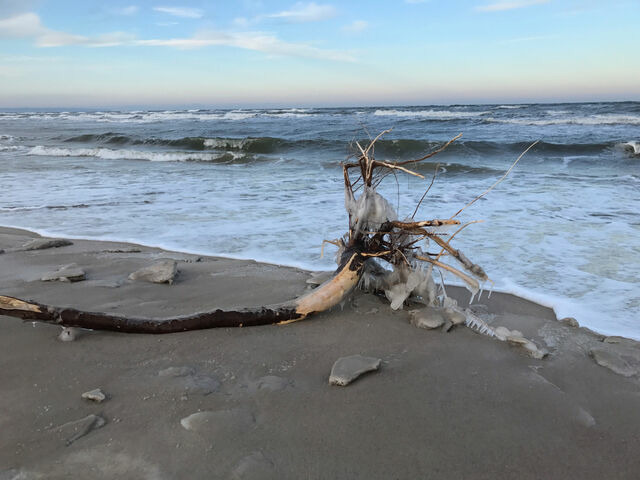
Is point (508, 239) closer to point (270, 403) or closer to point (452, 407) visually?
point (452, 407)

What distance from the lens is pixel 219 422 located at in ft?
5.74

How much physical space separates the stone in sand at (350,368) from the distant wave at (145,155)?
13.0m

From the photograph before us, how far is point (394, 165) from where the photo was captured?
8.48ft

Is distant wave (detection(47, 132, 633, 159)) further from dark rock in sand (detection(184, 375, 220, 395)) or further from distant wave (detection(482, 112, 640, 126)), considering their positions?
dark rock in sand (detection(184, 375, 220, 395))

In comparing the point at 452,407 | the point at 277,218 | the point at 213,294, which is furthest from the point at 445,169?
the point at 452,407

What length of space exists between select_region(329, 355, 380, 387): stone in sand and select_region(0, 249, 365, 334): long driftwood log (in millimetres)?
526

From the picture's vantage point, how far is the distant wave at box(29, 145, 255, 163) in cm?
1484

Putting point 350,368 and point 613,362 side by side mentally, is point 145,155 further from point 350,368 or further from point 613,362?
point 613,362

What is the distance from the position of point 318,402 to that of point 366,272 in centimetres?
119

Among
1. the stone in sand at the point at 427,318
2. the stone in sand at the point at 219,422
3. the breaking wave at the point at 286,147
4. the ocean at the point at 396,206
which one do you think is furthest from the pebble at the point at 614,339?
the breaking wave at the point at 286,147

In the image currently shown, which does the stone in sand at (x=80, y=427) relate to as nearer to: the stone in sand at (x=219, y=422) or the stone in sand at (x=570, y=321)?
the stone in sand at (x=219, y=422)

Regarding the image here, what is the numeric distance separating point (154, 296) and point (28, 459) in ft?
5.25

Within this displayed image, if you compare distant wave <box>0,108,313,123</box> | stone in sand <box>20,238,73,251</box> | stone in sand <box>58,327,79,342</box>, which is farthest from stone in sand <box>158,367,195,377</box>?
distant wave <box>0,108,313,123</box>

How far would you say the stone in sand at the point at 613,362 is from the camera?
2260 millimetres
